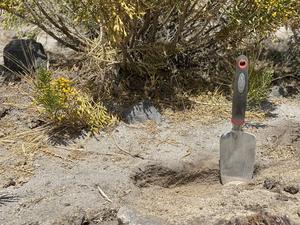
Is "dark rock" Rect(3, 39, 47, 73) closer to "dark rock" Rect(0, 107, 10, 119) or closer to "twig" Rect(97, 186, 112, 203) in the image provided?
"dark rock" Rect(0, 107, 10, 119)

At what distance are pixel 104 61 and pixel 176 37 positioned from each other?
545 millimetres

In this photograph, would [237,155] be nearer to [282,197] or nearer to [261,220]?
[282,197]

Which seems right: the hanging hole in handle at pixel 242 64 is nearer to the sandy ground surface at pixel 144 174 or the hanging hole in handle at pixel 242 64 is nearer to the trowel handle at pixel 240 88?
the trowel handle at pixel 240 88

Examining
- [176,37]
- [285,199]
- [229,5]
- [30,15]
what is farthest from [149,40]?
[285,199]

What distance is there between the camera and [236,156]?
333cm

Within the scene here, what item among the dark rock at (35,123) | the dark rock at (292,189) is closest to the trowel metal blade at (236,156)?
the dark rock at (292,189)

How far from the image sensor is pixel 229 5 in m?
3.89

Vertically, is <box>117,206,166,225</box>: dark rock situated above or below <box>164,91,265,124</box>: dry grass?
below

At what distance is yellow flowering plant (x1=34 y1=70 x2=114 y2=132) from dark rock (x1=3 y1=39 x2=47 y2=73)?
58 cm

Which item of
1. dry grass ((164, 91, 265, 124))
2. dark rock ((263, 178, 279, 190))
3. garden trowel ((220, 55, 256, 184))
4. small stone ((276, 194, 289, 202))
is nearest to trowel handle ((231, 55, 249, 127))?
garden trowel ((220, 55, 256, 184))

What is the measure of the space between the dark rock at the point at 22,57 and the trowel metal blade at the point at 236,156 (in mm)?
1663

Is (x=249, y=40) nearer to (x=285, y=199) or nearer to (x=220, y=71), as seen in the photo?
(x=220, y=71)

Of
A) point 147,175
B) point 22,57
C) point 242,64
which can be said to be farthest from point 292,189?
point 22,57

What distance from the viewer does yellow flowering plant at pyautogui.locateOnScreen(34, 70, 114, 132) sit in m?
3.37
